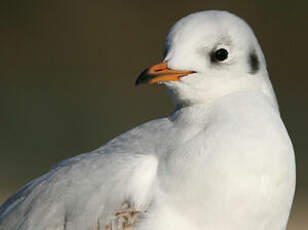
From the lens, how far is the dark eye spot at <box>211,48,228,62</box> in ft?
9.09

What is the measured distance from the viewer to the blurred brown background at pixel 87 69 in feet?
27.9

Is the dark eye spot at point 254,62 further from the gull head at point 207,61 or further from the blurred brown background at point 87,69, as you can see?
the blurred brown background at point 87,69

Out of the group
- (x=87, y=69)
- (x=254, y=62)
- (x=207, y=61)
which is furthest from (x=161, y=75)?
(x=87, y=69)

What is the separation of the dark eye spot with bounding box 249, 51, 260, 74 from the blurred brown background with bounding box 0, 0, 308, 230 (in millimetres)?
5196

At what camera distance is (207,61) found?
277 centimetres

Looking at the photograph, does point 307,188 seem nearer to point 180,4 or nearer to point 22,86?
point 180,4

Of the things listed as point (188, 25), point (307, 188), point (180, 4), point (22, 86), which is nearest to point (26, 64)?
point (22, 86)

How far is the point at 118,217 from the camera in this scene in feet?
8.96

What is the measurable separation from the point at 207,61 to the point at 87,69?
6.75 metres

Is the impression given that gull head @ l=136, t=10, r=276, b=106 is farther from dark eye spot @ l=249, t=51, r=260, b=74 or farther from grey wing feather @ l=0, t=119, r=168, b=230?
grey wing feather @ l=0, t=119, r=168, b=230

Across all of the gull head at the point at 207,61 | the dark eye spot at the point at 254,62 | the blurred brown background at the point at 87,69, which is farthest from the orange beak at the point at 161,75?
the blurred brown background at the point at 87,69

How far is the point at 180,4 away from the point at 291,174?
656cm

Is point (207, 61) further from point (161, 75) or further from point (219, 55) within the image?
point (161, 75)

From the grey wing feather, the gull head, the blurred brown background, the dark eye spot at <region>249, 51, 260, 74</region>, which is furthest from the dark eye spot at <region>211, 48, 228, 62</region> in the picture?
the blurred brown background
